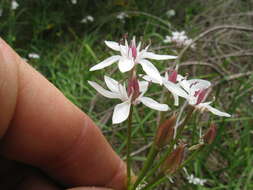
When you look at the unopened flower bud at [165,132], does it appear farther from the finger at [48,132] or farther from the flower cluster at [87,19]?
the flower cluster at [87,19]

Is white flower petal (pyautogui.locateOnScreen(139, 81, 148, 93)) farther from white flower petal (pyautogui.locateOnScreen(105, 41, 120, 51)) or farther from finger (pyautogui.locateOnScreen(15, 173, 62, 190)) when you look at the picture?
finger (pyautogui.locateOnScreen(15, 173, 62, 190))

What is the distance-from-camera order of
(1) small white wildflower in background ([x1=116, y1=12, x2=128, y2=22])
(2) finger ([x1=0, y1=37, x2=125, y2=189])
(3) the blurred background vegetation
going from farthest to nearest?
(1) small white wildflower in background ([x1=116, y1=12, x2=128, y2=22])
(3) the blurred background vegetation
(2) finger ([x1=0, y1=37, x2=125, y2=189])

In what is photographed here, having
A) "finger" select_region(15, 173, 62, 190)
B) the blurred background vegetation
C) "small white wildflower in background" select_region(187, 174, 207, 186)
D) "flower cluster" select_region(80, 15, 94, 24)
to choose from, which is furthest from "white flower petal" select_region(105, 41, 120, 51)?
"flower cluster" select_region(80, 15, 94, 24)

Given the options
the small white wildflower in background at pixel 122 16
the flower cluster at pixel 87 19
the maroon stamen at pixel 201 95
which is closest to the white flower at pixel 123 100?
the maroon stamen at pixel 201 95

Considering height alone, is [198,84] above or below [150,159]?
above

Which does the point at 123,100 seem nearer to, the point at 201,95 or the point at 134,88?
the point at 134,88

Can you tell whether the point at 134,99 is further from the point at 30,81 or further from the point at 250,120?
the point at 250,120

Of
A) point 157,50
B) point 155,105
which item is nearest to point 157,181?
point 155,105
